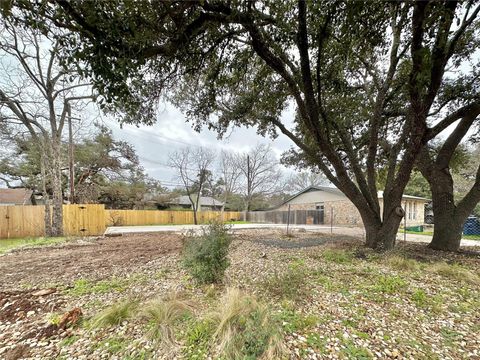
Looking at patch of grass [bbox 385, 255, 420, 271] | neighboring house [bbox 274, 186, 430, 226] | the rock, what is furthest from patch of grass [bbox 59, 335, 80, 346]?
neighboring house [bbox 274, 186, 430, 226]

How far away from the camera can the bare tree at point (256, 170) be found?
28000 mm

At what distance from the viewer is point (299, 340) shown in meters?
1.92

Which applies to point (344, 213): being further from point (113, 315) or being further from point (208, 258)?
point (113, 315)

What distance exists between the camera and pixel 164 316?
2170mm

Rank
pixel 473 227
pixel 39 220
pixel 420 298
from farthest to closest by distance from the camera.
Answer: pixel 473 227, pixel 39 220, pixel 420 298

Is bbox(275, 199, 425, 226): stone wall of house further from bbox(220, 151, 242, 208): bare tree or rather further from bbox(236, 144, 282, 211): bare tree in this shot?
bbox(220, 151, 242, 208): bare tree

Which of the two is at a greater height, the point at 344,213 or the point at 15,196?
the point at 15,196

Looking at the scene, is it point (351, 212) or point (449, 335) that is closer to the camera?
point (449, 335)

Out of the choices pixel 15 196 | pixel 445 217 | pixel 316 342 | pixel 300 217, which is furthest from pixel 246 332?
pixel 15 196

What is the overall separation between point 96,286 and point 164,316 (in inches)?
71.9

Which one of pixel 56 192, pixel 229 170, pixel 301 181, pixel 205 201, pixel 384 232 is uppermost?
pixel 229 170

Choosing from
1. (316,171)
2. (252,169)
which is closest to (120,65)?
(316,171)

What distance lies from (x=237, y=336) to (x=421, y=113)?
5.29 meters

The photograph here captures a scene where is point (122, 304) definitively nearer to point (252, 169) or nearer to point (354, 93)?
point (354, 93)
